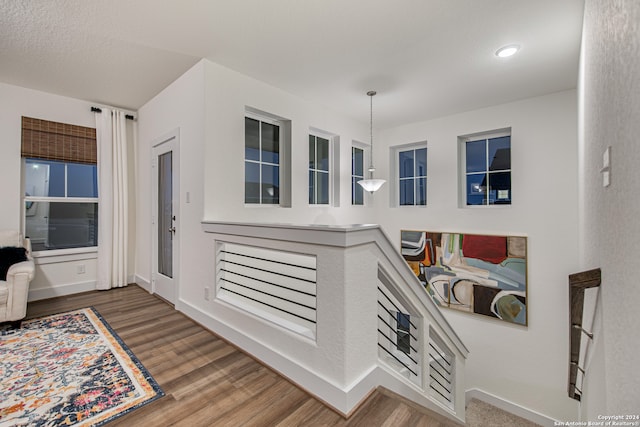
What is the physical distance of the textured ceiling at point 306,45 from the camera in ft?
6.83

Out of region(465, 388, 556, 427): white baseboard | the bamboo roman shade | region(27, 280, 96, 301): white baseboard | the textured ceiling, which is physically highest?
the textured ceiling

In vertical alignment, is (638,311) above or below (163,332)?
above

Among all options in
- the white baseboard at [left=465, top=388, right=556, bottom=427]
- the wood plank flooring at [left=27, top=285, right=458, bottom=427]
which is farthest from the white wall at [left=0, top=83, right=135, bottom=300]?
the white baseboard at [left=465, top=388, right=556, bottom=427]

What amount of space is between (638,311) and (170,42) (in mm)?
3254

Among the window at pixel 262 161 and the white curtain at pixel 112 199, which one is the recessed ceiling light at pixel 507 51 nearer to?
the window at pixel 262 161

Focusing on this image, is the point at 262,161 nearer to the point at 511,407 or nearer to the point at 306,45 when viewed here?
the point at 306,45

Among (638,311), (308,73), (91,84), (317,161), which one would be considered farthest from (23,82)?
(638,311)

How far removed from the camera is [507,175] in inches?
155

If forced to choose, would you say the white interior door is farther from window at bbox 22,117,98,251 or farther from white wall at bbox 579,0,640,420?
white wall at bbox 579,0,640,420

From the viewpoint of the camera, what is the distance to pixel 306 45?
2.53m

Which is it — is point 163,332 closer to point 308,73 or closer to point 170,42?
point 170,42

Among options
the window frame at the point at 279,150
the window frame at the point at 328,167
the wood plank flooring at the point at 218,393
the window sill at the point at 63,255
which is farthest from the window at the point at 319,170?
the window sill at the point at 63,255

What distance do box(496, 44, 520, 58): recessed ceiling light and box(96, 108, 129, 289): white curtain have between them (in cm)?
463

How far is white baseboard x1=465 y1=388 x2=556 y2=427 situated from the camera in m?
3.42
